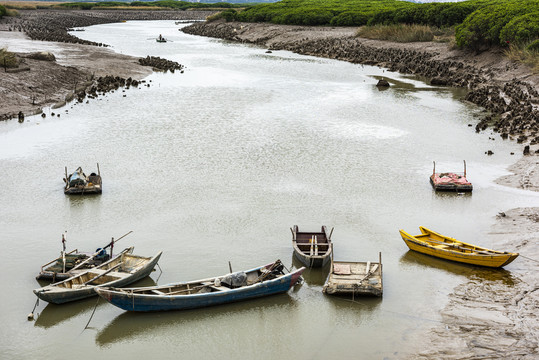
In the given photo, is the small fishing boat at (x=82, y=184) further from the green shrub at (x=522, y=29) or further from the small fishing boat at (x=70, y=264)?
the green shrub at (x=522, y=29)

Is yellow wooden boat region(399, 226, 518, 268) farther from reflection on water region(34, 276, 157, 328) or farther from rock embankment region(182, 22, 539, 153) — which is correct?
rock embankment region(182, 22, 539, 153)

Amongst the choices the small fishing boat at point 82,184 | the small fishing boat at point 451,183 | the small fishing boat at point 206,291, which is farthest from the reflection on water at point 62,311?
the small fishing boat at point 451,183

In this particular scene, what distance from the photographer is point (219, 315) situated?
20.0 metres

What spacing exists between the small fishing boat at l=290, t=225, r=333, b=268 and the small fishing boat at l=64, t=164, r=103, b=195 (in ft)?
37.8

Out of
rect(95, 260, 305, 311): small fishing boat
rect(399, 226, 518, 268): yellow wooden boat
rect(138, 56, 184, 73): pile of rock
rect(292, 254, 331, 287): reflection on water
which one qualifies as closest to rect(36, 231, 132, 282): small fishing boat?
rect(95, 260, 305, 311): small fishing boat

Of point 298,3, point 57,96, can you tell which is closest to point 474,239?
point 57,96

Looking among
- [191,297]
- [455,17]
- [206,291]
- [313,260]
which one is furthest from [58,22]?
[191,297]

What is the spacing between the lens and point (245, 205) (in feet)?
95.7

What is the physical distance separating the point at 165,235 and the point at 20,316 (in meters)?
7.59

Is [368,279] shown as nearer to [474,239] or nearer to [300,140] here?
[474,239]

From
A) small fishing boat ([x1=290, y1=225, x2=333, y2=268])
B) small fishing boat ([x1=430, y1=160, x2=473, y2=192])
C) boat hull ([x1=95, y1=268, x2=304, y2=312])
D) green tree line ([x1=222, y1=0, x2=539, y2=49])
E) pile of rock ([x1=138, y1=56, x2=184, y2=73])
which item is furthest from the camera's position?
pile of rock ([x1=138, y1=56, x2=184, y2=73])

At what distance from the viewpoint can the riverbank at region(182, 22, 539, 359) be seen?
17938 mm

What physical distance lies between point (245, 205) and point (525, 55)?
43.5m

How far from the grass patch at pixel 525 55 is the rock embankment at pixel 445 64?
0.80 meters
